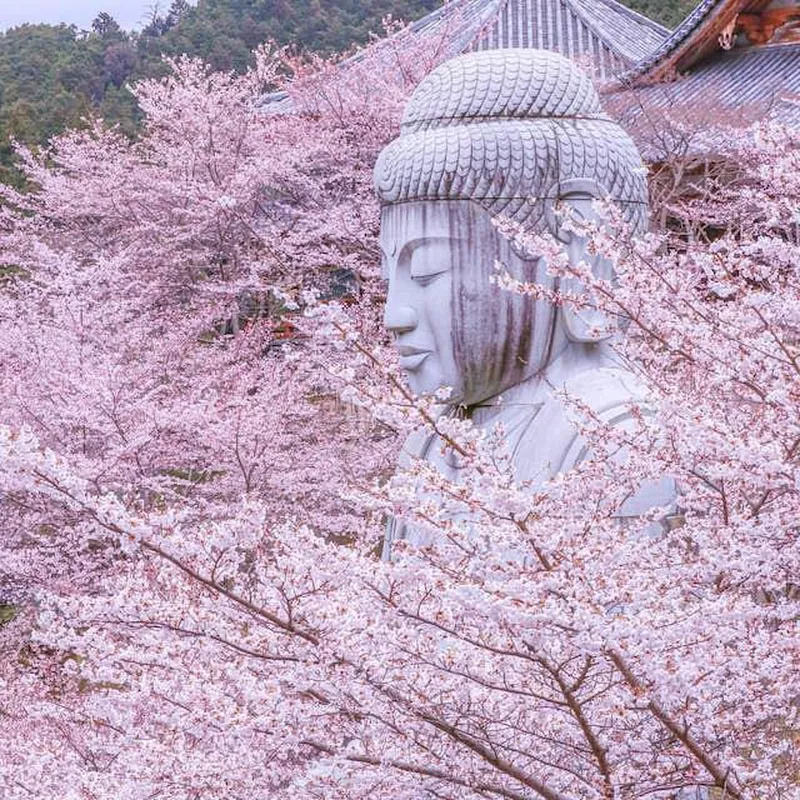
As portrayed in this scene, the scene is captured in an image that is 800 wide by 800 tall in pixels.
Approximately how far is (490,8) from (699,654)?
764 inches

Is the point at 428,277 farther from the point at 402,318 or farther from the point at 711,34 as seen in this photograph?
the point at 711,34

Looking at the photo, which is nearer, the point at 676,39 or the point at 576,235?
the point at 576,235

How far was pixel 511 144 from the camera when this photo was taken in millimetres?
2674

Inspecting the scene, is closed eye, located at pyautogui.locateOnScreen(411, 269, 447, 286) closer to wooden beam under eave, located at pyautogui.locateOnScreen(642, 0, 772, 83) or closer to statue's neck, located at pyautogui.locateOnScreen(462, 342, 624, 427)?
statue's neck, located at pyautogui.locateOnScreen(462, 342, 624, 427)

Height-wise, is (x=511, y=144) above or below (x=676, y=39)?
below

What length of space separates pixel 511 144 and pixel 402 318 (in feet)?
1.53

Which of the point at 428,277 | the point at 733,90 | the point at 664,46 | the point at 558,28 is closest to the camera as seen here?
the point at 428,277

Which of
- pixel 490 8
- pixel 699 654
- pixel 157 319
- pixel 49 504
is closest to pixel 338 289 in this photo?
pixel 157 319

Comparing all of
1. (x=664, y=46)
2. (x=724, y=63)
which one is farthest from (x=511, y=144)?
(x=724, y=63)

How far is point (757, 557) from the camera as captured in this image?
1.89 meters

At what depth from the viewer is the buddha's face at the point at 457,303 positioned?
271cm

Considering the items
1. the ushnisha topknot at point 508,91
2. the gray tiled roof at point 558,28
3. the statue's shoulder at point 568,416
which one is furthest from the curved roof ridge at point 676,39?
the statue's shoulder at point 568,416

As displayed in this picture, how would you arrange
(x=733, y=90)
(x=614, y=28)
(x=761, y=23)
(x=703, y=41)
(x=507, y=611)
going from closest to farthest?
(x=507, y=611), (x=733, y=90), (x=703, y=41), (x=761, y=23), (x=614, y=28)

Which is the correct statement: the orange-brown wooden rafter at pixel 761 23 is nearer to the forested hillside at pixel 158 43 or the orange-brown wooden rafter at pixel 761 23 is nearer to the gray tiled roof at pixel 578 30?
the gray tiled roof at pixel 578 30
